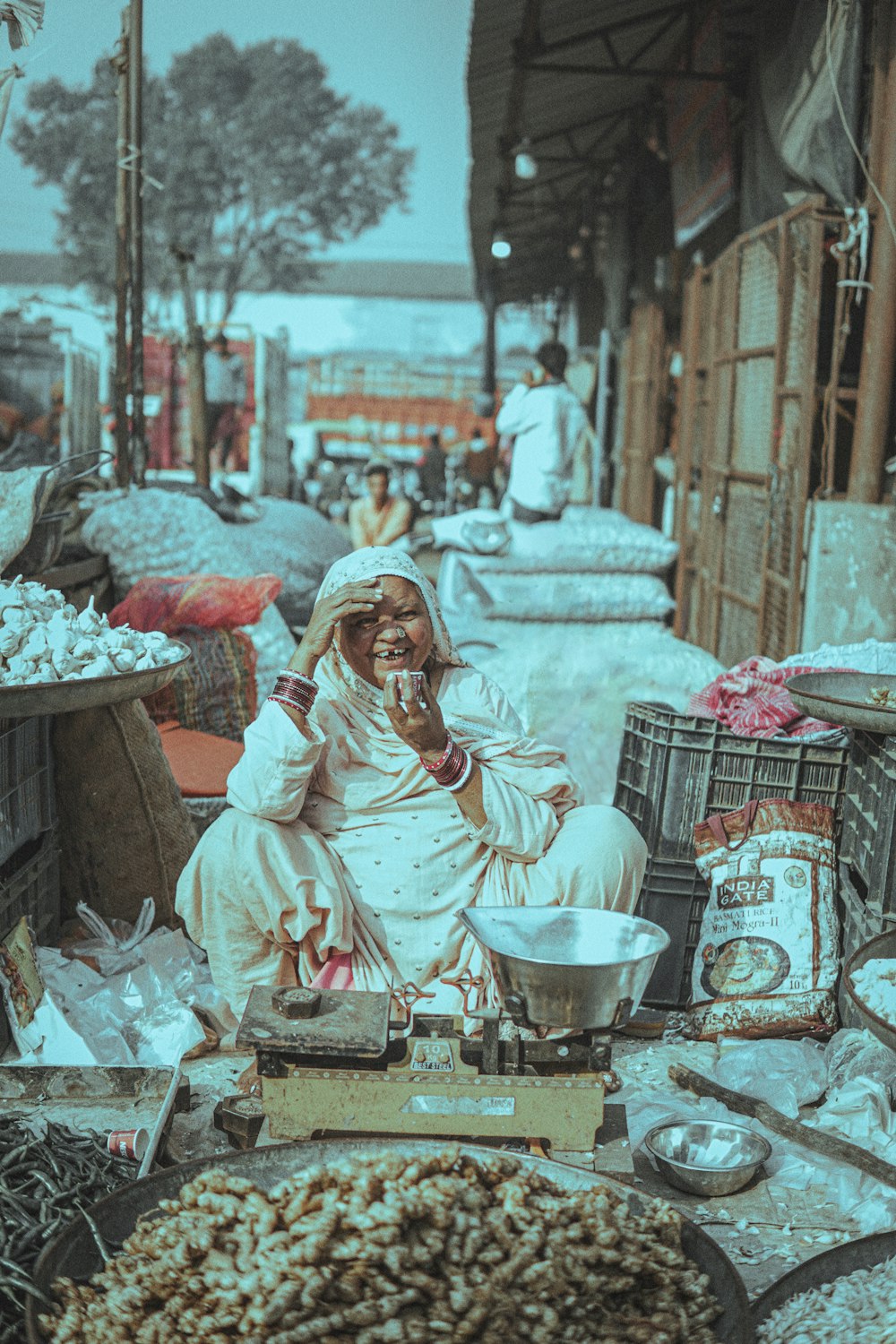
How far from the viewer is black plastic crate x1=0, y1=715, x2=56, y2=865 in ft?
9.39

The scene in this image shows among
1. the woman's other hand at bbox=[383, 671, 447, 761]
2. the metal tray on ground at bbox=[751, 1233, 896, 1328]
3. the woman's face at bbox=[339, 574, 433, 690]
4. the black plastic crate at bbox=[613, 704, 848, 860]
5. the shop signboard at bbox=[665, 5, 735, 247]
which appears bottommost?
the metal tray on ground at bbox=[751, 1233, 896, 1328]

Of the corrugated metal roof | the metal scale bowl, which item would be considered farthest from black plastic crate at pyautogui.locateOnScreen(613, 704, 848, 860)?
the corrugated metal roof

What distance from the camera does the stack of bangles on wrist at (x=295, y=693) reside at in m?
2.68

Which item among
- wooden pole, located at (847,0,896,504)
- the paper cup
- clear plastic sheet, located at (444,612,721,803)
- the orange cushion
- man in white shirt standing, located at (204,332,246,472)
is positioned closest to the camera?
the paper cup

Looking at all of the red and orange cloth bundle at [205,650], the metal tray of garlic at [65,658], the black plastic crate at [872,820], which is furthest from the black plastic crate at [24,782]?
the black plastic crate at [872,820]

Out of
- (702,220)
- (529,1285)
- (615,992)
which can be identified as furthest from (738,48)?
→ (529,1285)

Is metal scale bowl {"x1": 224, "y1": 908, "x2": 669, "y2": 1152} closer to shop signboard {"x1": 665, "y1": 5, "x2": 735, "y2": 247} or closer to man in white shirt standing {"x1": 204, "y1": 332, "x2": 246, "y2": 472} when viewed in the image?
shop signboard {"x1": 665, "y1": 5, "x2": 735, "y2": 247}

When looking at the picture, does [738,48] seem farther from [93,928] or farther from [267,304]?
[267,304]

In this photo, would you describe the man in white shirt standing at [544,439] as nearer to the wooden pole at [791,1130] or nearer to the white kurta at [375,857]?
the white kurta at [375,857]

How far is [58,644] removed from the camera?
274 cm

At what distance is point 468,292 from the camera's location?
42.9m

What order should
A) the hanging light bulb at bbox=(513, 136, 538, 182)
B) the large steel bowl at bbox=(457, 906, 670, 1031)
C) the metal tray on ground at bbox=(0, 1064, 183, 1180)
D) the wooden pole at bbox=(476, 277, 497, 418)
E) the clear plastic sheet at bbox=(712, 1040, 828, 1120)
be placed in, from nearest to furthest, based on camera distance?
the large steel bowl at bbox=(457, 906, 670, 1031) → the metal tray on ground at bbox=(0, 1064, 183, 1180) → the clear plastic sheet at bbox=(712, 1040, 828, 1120) → the hanging light bulb at bbox=(513, 136, 538, 182) → the wooden pole at bbox=(476, 277, 497, 418)

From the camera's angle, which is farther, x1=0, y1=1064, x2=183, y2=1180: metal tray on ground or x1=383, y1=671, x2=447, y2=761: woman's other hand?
x1=383, y1=671, x2=447, y2=761: woman's other hand

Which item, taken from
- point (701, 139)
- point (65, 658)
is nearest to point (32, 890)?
point (65, 658)
